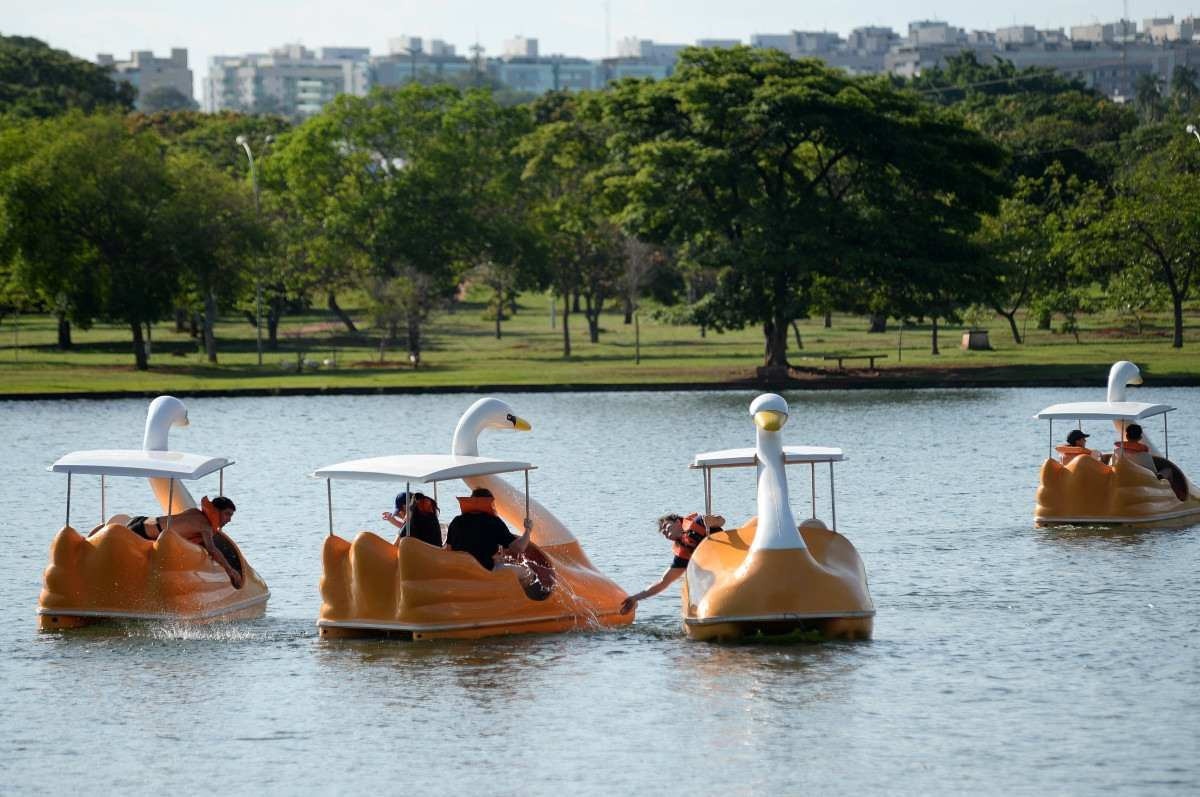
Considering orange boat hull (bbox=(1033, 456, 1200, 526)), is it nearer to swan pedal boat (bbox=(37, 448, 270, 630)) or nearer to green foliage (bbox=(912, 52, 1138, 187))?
swan pedal boat (bbox=(37, 448, 270, 630))

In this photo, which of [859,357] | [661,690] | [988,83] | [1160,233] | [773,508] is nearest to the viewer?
[661,690]

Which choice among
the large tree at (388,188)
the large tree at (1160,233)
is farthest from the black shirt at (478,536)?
the large tree at (388,188)

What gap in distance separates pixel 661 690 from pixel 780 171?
163 feet

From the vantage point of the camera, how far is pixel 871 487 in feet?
121

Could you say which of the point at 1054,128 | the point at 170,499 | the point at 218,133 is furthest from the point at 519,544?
the point at 218,133

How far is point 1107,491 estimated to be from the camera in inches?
1190

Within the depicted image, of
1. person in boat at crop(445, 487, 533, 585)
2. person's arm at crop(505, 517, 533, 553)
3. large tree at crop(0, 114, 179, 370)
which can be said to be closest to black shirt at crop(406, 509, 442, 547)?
person in boat at crop(445, 487, 533, 585)

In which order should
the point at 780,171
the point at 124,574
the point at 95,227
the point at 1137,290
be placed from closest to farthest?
the point at 124,574 < the point at 780,171 < the point at 95,227 < the point at 1137,290

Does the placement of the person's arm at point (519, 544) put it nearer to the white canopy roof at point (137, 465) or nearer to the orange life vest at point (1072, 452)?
the white canopy roof at point (137, 465)

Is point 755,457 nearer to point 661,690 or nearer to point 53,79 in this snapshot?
point 661,690

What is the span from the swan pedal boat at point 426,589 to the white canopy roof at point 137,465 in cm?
194

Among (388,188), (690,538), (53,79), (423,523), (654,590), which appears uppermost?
(53,79)

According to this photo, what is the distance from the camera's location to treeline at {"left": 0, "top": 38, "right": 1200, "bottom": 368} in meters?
65.9

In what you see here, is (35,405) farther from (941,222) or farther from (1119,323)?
(1119,323)
